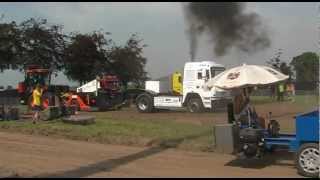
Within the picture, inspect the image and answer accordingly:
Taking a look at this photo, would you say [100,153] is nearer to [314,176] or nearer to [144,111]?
[314,176]

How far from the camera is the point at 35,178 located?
11.5 m

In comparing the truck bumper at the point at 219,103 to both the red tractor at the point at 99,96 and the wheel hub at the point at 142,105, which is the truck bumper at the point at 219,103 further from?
the red tractor at the point at 99,96

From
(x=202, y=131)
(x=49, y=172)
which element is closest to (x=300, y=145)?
(x=49, y=172)

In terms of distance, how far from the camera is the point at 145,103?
33.9 m

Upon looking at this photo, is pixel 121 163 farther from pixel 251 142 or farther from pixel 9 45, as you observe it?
pixel 9 45

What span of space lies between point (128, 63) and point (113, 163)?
39.2 m

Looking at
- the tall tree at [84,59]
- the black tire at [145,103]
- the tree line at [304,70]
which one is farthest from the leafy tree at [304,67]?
the black tire at [145,103]

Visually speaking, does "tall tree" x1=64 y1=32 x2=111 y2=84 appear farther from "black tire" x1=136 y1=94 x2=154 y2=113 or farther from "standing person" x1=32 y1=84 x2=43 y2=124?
"standing person" x1=32 y1=84 x2=43 y2=124

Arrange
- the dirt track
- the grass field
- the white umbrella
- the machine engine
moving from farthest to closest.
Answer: the grass field < the white umbrella < the machine engine < the dirt track

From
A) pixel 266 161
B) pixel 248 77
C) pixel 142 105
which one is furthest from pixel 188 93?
pixel 248 77

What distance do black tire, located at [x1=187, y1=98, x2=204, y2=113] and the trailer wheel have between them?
66.0ft

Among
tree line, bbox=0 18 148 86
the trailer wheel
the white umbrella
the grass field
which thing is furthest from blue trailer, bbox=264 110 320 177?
tree line, bbox=0 18 148 86

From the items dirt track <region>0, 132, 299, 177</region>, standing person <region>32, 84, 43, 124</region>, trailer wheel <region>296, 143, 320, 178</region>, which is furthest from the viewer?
standing person <region>32, 84, 43, 124</region>

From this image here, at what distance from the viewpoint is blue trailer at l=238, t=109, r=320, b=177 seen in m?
11.5
